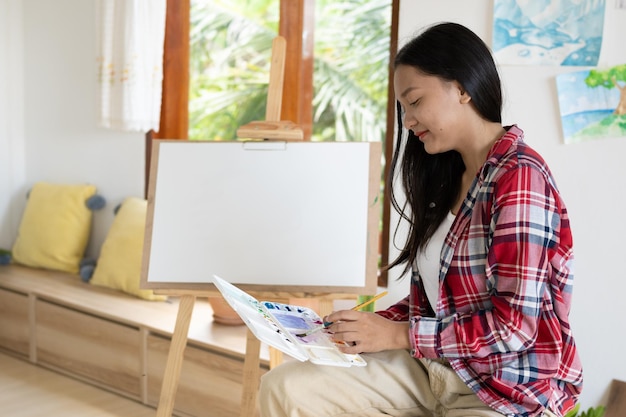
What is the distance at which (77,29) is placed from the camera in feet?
11.8

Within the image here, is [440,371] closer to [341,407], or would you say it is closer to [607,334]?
[341,407]

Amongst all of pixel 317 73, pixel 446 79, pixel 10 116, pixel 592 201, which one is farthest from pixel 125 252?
pixel 446 79

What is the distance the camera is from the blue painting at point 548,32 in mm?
2182

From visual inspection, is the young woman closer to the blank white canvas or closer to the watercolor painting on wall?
the blank white canvas

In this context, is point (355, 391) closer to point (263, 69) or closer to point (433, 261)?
point (433, 261)

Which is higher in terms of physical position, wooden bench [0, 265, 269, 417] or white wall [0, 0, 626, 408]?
white wall [0, 0, 626, 408]

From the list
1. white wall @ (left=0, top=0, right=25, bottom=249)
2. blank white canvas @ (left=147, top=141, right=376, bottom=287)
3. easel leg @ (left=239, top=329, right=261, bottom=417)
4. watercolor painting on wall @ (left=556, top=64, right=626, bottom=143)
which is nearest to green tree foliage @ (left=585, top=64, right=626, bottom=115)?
watercolor painting on wall @ (left=556, top=64, right=626, bottom=143)

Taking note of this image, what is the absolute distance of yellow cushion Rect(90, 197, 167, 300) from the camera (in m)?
3.23

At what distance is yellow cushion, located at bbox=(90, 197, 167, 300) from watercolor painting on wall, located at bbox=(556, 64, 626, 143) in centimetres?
171

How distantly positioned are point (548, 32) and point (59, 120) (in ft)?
7.68

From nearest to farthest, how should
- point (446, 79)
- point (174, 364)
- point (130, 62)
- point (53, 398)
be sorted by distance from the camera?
point (446, 79) → point (174, 364) → point (53, 398) → point (130, 62)

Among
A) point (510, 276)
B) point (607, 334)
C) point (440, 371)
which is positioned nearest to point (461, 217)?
point (510, 276)

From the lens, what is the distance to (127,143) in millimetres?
3496

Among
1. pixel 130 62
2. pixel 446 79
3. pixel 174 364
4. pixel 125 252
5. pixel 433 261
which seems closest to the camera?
pixel 446 79
